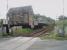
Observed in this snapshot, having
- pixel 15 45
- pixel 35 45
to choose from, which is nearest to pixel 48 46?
pixel 35 45

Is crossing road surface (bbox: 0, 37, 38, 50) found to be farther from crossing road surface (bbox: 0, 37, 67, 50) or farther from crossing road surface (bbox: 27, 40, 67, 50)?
crossing road surface (bbox: 27, 40, 67, 50)

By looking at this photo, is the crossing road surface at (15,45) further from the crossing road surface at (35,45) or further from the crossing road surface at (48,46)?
the crossing road surface at (48,46)

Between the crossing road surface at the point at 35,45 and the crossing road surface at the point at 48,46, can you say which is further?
the crossing road surface at the point at 35,45

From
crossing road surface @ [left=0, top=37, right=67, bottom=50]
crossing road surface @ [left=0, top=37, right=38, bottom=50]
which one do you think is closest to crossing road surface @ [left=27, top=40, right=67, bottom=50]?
crossing road surface @ [left=0, top=37, right=67, bottom=50]

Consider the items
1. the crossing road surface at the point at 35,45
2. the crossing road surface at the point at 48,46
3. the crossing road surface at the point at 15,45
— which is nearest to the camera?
the crossing road surface at the point at 48,46

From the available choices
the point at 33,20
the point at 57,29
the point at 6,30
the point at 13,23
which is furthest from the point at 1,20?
the point at 57,29

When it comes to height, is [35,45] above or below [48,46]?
below

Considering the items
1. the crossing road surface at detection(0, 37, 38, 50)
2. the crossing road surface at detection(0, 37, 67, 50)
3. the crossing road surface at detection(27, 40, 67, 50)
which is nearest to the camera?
the crossing road surface at detection(27, 40, 67, 50)

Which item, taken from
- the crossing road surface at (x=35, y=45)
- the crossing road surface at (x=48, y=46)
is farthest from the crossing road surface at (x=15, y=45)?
Answer: the crossing road surface at (x=48, y=46)

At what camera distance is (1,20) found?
→ 113 feet

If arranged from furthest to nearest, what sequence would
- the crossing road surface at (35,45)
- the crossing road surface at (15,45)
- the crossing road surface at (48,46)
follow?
the crossing road surface at (15,45) → the crossing road surface at (35,45) → the crossing road surface at (48,46)

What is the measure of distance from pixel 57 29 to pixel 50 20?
28.5 ft

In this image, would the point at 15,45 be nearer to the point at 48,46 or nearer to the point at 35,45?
the point at 35,45

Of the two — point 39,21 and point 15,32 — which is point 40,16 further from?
point 15,32
